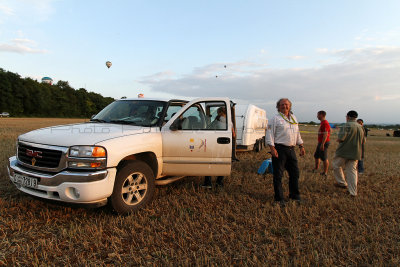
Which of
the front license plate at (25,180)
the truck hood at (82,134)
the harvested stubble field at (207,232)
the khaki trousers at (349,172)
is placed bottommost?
the harvested stubble field at (207,232)

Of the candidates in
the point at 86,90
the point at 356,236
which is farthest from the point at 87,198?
the point at 86,90

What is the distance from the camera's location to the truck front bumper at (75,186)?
10.2 ft

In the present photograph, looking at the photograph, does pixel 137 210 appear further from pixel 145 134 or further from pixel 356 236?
pixel 356 236

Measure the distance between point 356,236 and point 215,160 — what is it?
2.24m

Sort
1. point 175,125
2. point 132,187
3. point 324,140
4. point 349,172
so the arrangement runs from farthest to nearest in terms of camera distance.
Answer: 1. point 324,140
2. point 349,172
3. point 175,125
4. point 132,187

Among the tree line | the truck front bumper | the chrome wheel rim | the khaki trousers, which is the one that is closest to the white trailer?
the khaki trousers

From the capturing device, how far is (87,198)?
3127mm

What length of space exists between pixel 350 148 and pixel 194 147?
3.29m

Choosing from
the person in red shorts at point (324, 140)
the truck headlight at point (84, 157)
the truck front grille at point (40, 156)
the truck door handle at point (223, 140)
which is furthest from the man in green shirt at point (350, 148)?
the truck front grille at point (40, 156)

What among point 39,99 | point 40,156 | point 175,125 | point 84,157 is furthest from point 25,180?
point 39,99

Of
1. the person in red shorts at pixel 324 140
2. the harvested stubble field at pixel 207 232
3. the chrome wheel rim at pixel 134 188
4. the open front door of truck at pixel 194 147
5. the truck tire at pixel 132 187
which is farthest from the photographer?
the person in red shorts at pixel 324 140

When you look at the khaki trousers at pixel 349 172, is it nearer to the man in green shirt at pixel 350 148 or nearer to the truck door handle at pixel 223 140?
the man in green shirt at pixel 350 148

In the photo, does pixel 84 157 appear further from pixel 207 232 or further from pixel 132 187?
pixel 207 232

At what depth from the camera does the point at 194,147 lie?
420cm
